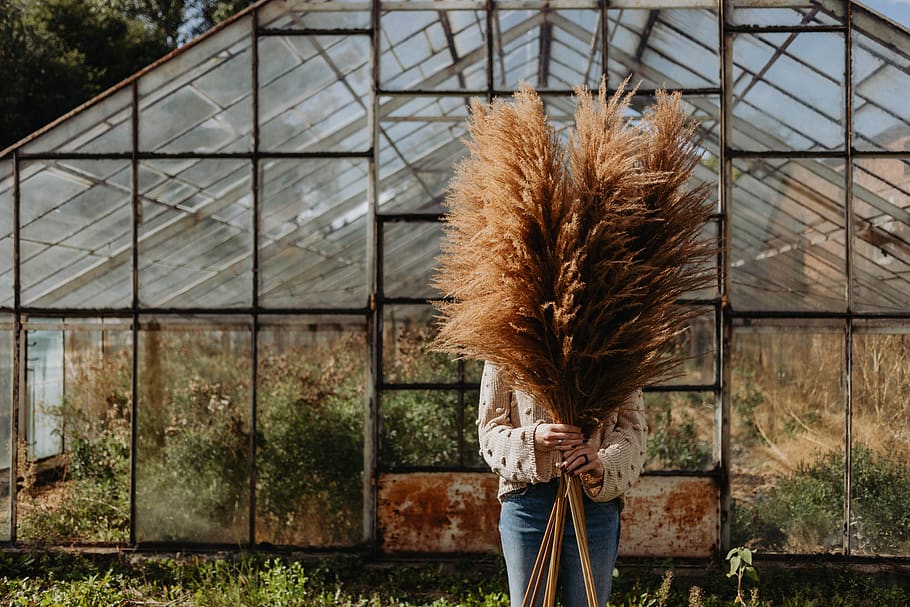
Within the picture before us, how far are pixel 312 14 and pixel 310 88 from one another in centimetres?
41

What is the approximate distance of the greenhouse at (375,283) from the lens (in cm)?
407

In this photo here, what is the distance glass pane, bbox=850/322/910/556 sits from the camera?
4.05 metres

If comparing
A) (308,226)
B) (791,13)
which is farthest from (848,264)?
(308,226)

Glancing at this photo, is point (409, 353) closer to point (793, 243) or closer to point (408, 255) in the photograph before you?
point (408, 255)

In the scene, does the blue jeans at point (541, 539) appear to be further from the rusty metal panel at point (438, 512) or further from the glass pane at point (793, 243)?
the glass pane at point (793, 243)

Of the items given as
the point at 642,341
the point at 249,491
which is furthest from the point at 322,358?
the point at 642,341

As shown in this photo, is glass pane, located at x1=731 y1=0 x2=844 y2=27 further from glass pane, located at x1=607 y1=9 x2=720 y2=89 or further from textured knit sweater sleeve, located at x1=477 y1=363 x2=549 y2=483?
textured knit sweater sleeve, located at x1=477 y1=363 x2=549 y2=483

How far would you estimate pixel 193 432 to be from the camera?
4.28 m

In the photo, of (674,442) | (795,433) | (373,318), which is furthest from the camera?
(674,442)

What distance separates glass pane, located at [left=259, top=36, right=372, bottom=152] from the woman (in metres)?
2.49

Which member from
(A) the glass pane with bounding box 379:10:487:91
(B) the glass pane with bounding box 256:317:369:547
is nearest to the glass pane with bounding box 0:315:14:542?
(B) the glass pane with bounding box 256:317:369:547

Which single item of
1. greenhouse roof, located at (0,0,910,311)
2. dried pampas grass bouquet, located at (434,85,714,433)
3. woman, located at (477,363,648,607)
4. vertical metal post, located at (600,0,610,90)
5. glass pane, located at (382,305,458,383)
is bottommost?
woman, located at (477,363,648,607)

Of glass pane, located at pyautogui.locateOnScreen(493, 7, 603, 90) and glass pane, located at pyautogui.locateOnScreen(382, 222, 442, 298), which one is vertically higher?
glass pane, located at pyautogui.locateOnScreen(493, 7, 603, 90)

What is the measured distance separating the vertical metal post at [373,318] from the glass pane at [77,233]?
56.4 inches
